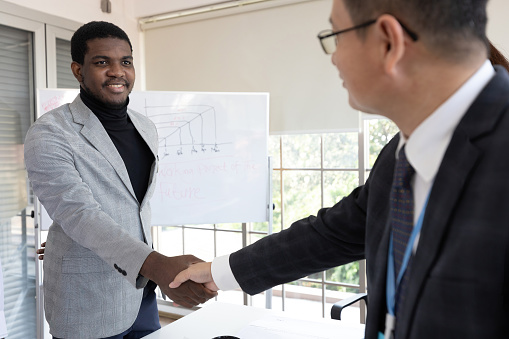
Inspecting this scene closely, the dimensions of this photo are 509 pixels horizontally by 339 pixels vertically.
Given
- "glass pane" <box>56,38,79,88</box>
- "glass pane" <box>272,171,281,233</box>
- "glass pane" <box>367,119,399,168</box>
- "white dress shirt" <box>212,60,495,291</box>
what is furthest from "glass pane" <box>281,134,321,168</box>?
"white dress shirt" <box>212,60,495,291</box>

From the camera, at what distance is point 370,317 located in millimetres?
879

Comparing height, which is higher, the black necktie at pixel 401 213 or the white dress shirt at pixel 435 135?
the white dress shirt at pixel 435 135

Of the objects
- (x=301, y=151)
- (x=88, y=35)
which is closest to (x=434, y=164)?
(x=88, y=35)

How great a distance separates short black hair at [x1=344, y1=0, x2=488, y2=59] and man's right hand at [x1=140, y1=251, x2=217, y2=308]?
3.55 feet

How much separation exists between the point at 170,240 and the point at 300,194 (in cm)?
141

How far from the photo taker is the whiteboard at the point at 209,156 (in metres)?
3.28

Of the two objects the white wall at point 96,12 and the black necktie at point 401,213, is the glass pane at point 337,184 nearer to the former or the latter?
the white wall at point 96,12

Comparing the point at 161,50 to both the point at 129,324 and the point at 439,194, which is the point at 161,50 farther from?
the point at 439,194

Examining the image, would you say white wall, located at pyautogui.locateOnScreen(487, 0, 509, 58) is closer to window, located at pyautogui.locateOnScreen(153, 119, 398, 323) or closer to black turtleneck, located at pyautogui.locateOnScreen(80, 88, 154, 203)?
window, located at pyautogui.locateOnScreen(153, 119, 398, 323)

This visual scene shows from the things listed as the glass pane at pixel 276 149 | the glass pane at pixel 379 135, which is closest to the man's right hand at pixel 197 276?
the glass pane at pixel 379 135

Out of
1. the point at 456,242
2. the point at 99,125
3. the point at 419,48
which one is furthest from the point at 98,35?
the point at 456,242

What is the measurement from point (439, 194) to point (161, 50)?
398 cm

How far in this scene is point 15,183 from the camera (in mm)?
3391

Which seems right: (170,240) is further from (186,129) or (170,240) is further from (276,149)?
(186,129)
